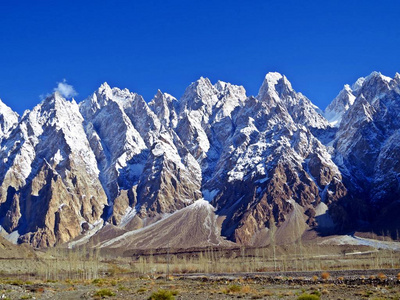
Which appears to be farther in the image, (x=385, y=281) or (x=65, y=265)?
(x=65, y=265)

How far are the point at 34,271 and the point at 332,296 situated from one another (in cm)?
14565

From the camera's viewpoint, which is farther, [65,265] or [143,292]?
[65,265]

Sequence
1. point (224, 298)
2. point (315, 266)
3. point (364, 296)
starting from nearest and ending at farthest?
point (364, 296), point (224, 298), point (315, 266)

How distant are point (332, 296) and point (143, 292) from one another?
2310 cm

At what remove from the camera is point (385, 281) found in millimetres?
57188

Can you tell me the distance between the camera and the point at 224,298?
155 feet

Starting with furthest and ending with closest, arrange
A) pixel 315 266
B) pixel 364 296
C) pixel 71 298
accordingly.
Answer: pixel 315 266, pixel 71 298, pixel 364 296

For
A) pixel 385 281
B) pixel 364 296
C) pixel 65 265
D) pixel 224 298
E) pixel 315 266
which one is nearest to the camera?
pixel 364 296

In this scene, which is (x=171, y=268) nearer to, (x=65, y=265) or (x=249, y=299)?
(x=65, y=265)

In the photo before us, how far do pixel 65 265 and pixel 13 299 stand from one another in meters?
140

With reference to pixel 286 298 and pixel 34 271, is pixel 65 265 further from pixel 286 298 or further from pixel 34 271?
pixel 286 298

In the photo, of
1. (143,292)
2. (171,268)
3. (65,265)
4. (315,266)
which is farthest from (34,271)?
(143,292)

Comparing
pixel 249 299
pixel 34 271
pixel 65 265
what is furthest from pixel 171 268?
pixel 249 299

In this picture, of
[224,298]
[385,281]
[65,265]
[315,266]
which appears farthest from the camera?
[65,265]
